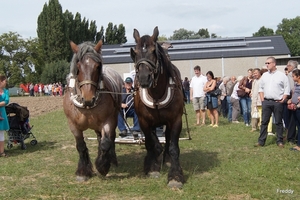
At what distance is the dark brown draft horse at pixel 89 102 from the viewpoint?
5297 mm

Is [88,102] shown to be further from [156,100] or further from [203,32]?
[203,32]

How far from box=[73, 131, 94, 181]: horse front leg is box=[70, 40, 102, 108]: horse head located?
818mm

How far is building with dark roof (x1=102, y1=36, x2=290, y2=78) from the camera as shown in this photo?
41906 millimetres

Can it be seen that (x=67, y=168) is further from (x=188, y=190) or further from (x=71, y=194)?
(x=188, y=190)

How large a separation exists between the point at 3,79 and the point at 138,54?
430 cm

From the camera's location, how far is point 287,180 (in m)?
5.60

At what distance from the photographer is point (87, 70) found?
5281mm

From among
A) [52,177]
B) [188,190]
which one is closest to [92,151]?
[52,177]

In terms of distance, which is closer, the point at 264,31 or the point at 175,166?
the point at 175,166

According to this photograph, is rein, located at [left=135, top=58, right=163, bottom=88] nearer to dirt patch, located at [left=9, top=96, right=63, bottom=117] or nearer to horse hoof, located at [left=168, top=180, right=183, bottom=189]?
horse hoof, located at [left=168, top=180, right=183, bottom=189]

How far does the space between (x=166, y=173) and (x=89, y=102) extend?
203 centimetres

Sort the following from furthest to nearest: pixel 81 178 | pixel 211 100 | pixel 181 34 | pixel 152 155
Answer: pixel 181 34 → pixel 211 100 → pixel 152 155 → pixel 81 178

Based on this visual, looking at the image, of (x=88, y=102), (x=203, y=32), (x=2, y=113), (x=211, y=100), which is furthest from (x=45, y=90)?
(x=203, y=32)

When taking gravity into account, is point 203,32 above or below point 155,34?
above
